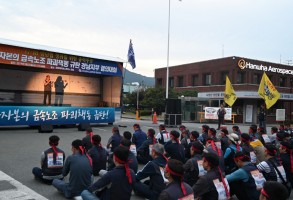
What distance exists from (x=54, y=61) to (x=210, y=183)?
621 inches

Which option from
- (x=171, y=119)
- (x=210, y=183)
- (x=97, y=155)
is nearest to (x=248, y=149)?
(x=210, y=183)

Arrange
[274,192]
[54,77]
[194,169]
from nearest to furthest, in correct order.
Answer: [274,192]
[194,169]
[54,77]

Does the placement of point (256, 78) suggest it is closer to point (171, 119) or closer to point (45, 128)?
point (171, 119)

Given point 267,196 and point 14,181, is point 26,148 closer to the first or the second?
point 14,181

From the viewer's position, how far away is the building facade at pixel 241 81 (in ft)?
129

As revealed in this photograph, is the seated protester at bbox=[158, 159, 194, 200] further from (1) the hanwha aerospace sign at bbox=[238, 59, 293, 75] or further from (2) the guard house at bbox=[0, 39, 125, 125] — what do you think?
(1) the hanwha aerospace sign at bbox=[238, 59, 293, 75]

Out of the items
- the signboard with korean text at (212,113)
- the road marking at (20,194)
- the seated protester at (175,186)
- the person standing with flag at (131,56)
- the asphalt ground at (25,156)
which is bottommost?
the road marking at (20,194)

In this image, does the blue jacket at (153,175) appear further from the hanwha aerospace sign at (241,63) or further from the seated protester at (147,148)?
the hanwha aerospace sign at (241,63)

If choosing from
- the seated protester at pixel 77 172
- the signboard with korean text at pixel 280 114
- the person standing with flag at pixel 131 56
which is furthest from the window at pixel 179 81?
the seated protester at pixel 77 172

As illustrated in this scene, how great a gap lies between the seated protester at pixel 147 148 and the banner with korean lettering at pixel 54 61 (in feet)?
34.6

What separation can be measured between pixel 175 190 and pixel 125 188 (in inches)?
39.8

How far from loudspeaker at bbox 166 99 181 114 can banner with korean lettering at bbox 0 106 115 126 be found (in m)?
A: 4.56

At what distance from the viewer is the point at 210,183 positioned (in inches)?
207

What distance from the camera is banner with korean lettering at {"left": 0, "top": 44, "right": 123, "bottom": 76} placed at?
1732 cm
